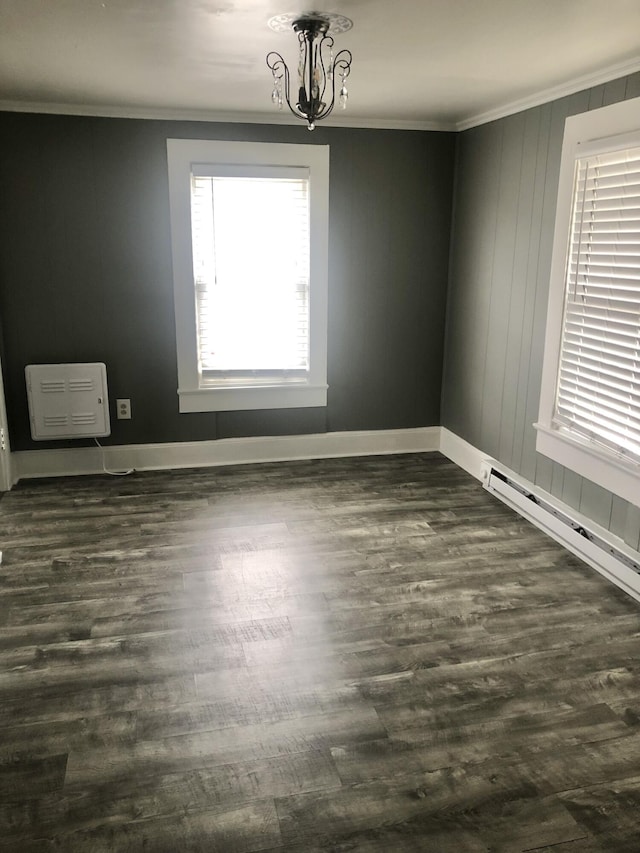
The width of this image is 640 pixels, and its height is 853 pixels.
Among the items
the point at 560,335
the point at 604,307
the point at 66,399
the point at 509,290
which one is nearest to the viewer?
the point at 604,307

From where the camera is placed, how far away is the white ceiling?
88.3 inches

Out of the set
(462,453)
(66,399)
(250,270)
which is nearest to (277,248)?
(250,270)

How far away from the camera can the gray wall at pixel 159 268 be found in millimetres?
4051

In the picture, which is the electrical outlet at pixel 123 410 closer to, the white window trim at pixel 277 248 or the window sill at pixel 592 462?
the white window trim at pixel 277 248

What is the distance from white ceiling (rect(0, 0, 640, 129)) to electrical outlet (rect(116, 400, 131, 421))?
1.70 meters

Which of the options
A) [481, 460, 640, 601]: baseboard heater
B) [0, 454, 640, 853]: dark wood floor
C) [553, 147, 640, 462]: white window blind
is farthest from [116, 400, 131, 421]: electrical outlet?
[553, 147, 640, 462]: white window blind

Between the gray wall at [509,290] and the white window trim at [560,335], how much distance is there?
7 centimetres

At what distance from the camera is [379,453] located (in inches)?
192

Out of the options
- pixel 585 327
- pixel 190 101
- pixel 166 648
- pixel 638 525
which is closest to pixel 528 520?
pixel 638 525

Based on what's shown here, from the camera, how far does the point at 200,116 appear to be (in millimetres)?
4094

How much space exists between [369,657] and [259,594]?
2.06 ft

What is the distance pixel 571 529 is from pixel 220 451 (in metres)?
2.29

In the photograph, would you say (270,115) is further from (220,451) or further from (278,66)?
(220,451)

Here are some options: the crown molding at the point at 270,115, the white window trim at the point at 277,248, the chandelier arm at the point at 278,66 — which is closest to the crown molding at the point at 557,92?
the crown molding at the point at 270,115
